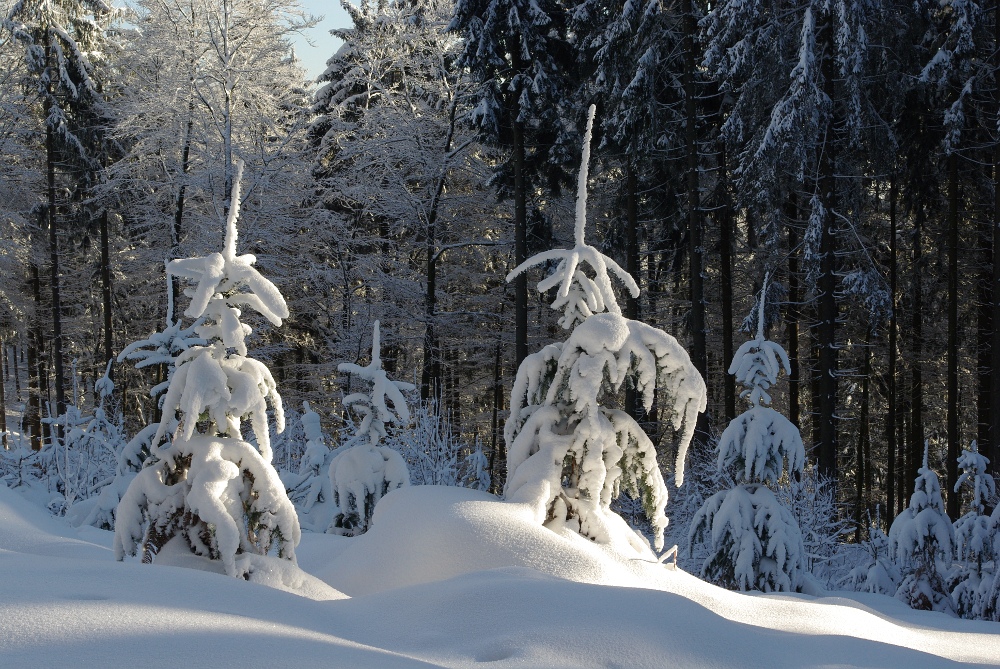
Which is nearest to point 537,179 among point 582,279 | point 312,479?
point 312,479

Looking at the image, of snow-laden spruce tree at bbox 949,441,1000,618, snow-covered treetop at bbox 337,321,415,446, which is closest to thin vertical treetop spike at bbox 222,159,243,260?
snow-covered treetop at bbox 337,321,415,446

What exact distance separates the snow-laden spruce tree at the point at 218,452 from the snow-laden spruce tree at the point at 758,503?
5527 millimetres

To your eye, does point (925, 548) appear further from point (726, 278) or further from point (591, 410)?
point (726, 278)

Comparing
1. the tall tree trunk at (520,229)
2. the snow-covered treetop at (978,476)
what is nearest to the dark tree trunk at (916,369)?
the tall tree trunk at (520,229)

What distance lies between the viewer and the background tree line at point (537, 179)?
1605cm

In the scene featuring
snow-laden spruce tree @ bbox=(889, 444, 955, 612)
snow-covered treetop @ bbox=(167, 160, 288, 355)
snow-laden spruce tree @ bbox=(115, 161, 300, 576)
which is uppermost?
snow-covered treetop @ bbox=(167, 160, 288, 355)

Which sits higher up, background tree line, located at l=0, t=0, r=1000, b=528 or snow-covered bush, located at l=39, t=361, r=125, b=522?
background tree line, located at l=0, t=0, r=1000, b=528

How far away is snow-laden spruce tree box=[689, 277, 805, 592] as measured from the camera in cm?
866

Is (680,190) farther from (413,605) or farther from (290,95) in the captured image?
(413,605)

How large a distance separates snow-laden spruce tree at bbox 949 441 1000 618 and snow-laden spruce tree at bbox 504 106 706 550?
606 cm

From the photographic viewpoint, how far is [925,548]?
10.4 m

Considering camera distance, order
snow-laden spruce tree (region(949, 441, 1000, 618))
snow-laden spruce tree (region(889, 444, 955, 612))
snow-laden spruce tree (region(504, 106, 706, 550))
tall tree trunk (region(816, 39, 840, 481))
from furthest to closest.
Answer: tall tree trunk (region(816, 39, 840, 481))
snow-laden spruce tree (region(889, 444, 955, 612))
snow-laden spruce tree (region(949, 441, 1000, 618))
snow-laden spruce tree (region(504, 106, 706, 550))

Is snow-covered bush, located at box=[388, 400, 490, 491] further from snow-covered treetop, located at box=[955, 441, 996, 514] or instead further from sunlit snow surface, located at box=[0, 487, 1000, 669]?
snow-covered treetop, located at box=[955, 441, 996, 514]

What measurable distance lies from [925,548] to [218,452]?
9.54 metres
